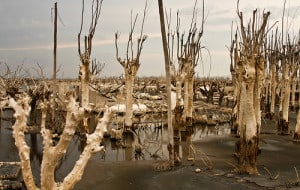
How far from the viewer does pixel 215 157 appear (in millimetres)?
13180

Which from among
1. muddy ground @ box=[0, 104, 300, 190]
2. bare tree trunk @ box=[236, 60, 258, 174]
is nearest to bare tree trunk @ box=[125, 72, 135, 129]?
muddy ground @ box=[0, 104, 300, 190]

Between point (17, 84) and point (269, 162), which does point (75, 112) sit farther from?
point (17, 84)

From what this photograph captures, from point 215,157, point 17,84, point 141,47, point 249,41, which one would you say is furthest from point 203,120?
point 249,41

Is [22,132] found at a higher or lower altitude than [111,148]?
higher

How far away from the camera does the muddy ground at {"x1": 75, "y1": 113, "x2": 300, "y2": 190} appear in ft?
31.5

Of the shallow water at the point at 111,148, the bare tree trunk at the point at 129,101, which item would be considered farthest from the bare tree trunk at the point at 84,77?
the bare tree trunk at the point at 129,101

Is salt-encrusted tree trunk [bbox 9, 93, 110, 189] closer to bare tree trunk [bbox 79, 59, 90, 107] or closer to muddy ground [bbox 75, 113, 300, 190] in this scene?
muddy ground [bbox 75, 113, 300, 190]

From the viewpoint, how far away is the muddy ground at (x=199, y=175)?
31.5ft

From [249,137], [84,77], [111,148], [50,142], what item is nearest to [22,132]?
[50,142]

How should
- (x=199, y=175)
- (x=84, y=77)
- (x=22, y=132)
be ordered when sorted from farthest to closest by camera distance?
1. (x=84, y=77)
2. (x=199, y=175)
3. (x=22, y=132)

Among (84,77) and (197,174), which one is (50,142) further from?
(84,77)

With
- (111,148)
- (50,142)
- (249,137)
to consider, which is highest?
(50,142)

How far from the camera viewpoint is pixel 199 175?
1022 cm

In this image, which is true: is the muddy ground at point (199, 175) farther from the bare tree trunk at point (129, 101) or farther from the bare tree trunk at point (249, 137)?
the bare tree trunk at point (129, 101)
